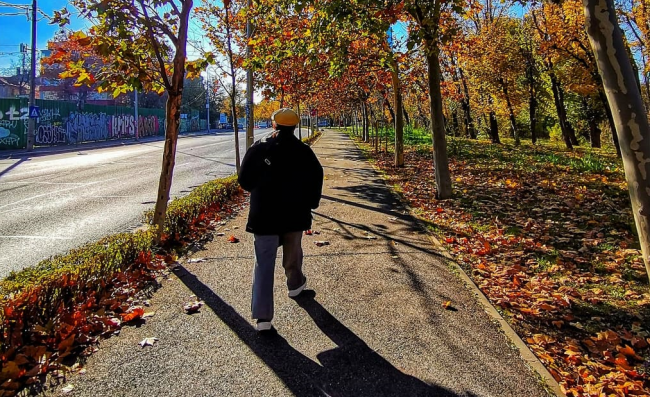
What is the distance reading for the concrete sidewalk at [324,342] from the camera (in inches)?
114

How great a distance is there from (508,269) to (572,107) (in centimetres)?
3294

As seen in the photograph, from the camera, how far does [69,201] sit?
9.73 m

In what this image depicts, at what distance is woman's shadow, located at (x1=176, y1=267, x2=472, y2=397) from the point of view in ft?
9.34

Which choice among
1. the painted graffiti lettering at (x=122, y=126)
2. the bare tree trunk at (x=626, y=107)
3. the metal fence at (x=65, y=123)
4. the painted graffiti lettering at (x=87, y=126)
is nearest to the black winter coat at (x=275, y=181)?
the bare tree trunk at (x=626, y=107)

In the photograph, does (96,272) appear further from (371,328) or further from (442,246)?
(442,246)

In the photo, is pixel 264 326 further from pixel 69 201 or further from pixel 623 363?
pixel 69 201

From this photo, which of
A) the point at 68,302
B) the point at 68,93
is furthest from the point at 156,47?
the point at 68,93

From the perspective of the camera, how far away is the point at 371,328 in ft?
12.2

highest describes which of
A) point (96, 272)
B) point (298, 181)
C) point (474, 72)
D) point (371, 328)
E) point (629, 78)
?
point (474, 72)

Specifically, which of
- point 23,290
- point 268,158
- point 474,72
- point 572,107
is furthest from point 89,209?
point 572,107

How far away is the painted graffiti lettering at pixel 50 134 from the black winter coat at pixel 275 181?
103 feet

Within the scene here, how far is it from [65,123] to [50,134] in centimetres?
189

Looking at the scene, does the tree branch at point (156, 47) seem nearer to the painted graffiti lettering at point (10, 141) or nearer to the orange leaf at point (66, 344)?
→ the orange leaf at point (66, 344)

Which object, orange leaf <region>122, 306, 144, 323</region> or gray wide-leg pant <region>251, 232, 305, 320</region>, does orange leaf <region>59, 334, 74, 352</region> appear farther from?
gray wide-leg pant <region>251, 232, 305, 320</region>
